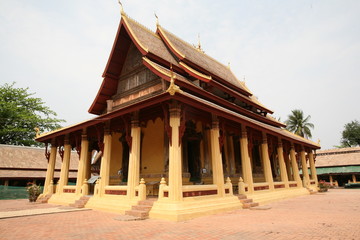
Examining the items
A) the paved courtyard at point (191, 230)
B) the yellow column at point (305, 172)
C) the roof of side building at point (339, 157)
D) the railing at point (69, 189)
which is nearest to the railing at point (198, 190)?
the paved courtyard at point (191, 230)

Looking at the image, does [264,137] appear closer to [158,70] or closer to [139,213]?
[158,70]

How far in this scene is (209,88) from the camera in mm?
12578

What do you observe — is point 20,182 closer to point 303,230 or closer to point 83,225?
point 83,225

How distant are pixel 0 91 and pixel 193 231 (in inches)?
1433

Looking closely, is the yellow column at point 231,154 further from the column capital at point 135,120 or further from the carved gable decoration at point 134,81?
the column capital at point 135,120

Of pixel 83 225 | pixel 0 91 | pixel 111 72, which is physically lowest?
pixel 83 225

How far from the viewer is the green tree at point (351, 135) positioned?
51.1m

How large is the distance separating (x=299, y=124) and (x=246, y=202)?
42295 millimetres

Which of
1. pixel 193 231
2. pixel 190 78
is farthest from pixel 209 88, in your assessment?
pixel 193 231

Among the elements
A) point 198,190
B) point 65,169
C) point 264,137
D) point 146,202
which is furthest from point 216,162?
point 65,169

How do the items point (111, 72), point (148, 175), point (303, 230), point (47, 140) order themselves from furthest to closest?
point (47, 140), point (111, 72), point (148, 175), point (303, 230)

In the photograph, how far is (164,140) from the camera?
11.1 meters

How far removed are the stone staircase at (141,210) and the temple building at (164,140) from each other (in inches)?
7.6

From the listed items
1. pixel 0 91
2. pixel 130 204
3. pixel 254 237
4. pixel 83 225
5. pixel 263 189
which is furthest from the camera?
pixel 0 91
